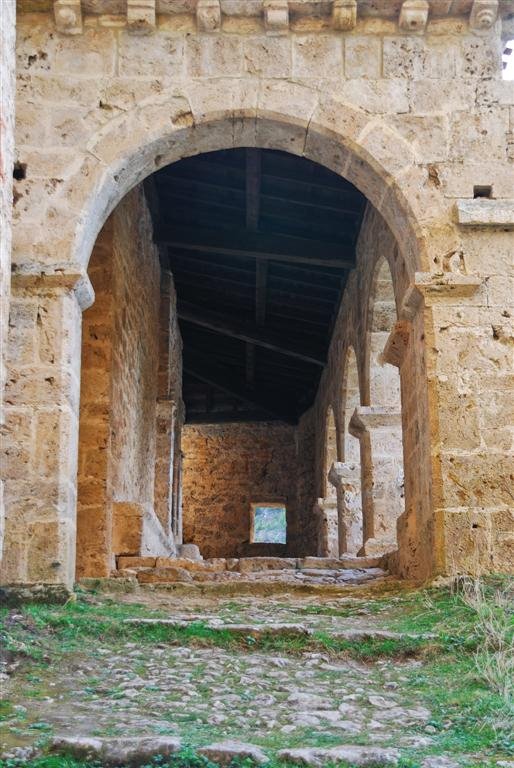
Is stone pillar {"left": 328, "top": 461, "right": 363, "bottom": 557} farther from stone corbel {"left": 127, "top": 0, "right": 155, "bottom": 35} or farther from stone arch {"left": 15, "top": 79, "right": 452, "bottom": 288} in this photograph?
stone corbel {"left": 127, "top": 0, "right": 155, "bottom": 35}

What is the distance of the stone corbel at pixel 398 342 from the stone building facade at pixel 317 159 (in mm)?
13

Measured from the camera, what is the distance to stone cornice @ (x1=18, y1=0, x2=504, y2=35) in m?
6.48

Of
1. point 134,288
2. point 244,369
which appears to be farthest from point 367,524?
point 244,369

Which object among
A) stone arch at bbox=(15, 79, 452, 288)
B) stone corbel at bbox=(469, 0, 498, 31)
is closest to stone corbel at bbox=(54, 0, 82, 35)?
stone arch at bbox=(15, 79, 452, 288)

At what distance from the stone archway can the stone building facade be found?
12 mm

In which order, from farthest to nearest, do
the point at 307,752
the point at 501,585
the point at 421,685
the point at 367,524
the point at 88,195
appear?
the point at 367,524 → the point at 88,195 → the point at 501,585 → the point at 421,685 → the point at 307,752

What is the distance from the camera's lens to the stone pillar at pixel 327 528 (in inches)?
543

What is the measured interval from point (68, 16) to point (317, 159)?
178 cm

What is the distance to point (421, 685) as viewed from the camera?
13.9 ft

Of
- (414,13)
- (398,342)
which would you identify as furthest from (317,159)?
(398,342)

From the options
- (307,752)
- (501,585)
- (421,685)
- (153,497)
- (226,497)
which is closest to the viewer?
(307,752)

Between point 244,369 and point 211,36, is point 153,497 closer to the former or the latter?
point 244,369

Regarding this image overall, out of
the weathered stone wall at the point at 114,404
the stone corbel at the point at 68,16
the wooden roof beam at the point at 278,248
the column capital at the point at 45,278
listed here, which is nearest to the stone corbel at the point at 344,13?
the stone corbel at the point at 68,16

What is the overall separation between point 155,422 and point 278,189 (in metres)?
3.52
